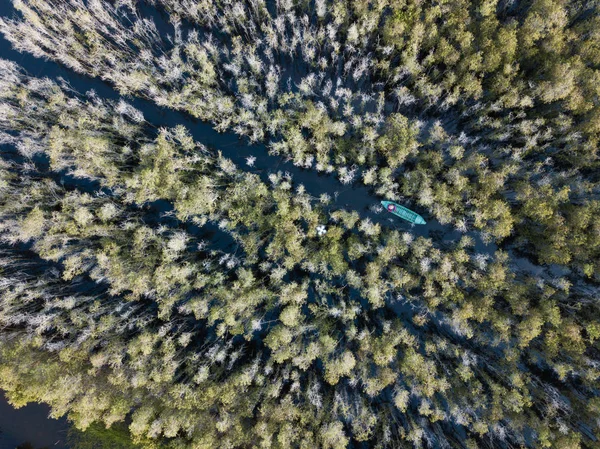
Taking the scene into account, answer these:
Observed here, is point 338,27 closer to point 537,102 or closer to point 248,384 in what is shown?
point 537,102

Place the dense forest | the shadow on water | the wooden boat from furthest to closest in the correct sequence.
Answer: the shadow on water → the wooden boat → the dense forest

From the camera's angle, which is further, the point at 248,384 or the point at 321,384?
the point at 321,384

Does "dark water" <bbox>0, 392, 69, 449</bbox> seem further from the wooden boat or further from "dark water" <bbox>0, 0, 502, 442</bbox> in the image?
the wooden boat

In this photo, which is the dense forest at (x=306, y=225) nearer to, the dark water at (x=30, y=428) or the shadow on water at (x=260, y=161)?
the shadow on water at (x=260, y=161)

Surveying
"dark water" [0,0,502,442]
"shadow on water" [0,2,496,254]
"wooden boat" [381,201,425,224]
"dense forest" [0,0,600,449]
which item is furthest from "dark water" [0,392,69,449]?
"wooden boat" [381,201,425,224]

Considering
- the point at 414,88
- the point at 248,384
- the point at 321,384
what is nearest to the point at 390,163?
the point at 414,88

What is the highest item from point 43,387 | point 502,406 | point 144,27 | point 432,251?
point 144,27
